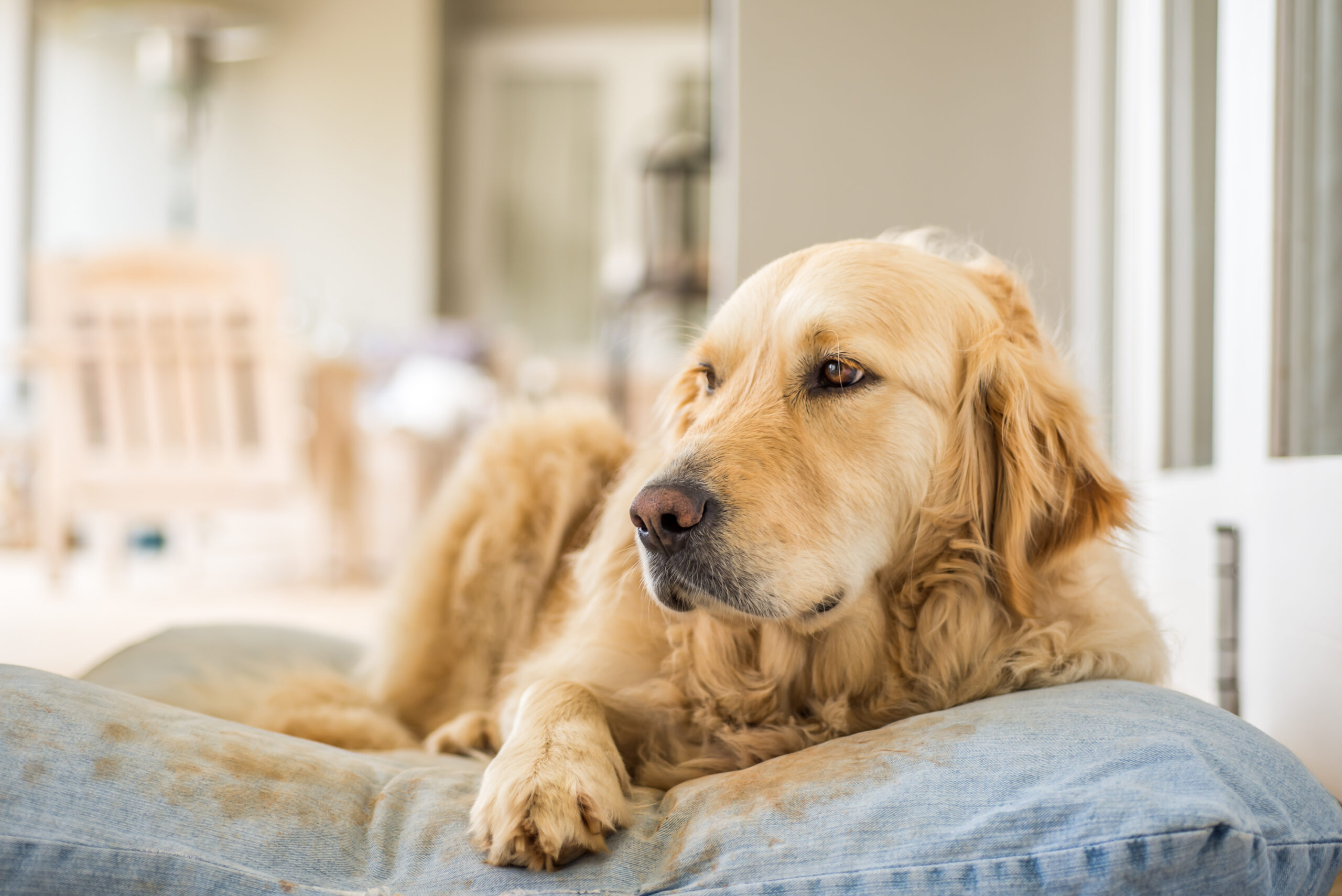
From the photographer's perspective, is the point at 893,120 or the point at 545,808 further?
the point at 893,120

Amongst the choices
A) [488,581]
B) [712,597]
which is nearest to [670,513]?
[712,597]

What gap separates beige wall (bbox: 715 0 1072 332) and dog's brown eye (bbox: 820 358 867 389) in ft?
2.89

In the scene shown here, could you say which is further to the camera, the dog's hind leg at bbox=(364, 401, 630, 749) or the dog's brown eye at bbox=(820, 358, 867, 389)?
the dog's hind leg at bbox=(364, 401, 630, 749)

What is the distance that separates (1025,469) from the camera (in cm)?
116

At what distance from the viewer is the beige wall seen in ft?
6.68

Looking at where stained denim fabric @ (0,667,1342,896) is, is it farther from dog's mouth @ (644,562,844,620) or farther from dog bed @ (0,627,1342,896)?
dog's mouth @ (644,562,844,620)

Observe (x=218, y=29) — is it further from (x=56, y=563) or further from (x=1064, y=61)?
(x=1064, y=61)

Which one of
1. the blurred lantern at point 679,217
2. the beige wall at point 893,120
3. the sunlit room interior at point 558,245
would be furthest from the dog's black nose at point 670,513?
the blurred lantern at point 679,217

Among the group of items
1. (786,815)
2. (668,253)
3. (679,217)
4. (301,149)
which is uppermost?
(301,149)

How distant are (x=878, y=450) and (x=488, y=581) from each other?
32.4 inches

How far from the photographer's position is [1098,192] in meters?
2.29

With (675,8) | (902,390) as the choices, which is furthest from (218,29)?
(902,390)

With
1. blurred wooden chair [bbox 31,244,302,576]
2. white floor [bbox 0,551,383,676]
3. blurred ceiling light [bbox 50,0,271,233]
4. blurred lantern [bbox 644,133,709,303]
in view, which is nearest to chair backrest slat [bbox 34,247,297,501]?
blurred wooden chair [bbox 31,244,302,576]

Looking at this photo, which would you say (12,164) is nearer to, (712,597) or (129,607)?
(129,607)
